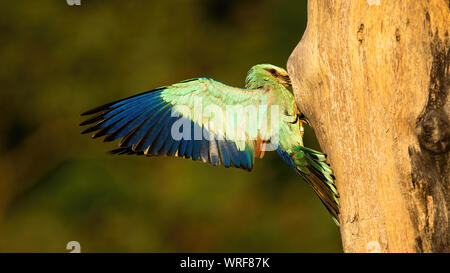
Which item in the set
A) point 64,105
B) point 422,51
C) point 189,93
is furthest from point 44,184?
point 422,51

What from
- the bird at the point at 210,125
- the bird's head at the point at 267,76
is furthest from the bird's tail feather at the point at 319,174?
the bird's head at the point at 267,76

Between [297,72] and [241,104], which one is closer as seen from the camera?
[297,72]

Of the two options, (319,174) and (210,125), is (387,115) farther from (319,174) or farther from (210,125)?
(210,125)

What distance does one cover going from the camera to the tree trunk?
5.76 feet

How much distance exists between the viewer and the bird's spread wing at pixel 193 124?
221 centimetres

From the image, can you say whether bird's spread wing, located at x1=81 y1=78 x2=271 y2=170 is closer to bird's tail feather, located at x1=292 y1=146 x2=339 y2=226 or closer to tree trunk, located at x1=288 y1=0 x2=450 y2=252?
bird's tail feather, located at x1=292 y1=146 x2=339 y2=226

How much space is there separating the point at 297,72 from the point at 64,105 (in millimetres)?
3499

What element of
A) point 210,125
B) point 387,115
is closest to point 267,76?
point 210,125

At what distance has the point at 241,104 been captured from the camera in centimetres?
226

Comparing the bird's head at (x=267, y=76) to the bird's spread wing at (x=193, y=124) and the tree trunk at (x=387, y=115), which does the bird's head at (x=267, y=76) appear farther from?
the tree trunk at (x=387, y=115)

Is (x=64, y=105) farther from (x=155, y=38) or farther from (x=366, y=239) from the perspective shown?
(x=366, y=239)

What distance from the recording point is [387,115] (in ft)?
6.03

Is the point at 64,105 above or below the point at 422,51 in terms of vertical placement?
above

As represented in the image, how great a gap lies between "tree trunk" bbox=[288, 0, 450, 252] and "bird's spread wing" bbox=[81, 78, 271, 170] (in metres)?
0.36
